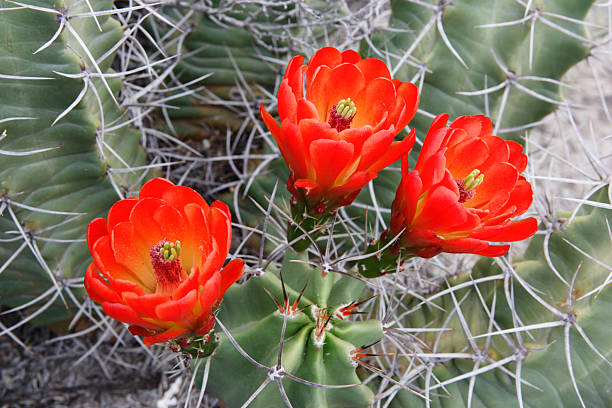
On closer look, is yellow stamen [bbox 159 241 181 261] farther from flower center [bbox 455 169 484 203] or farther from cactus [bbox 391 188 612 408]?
cactus [bbox 391 188 612 408]

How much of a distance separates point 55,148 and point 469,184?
735 millimetres

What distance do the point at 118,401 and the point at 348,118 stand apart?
1035 mm

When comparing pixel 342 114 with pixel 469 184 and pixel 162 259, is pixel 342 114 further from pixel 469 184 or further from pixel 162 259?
pixel 162 259

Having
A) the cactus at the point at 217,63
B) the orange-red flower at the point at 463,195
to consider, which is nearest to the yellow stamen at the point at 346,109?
the orange-red flower at the point at 463,195

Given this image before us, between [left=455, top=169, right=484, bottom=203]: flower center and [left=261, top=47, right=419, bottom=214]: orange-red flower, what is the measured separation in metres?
0.09

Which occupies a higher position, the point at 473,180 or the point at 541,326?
the point at 473,180

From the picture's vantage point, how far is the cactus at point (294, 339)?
0.77 meters

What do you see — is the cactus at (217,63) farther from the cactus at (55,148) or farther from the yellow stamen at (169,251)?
the yellow stamen at (169,251)

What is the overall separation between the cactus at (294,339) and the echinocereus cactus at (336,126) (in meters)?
0.11

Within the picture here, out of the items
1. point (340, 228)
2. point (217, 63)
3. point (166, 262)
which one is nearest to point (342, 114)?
point (166, 262)

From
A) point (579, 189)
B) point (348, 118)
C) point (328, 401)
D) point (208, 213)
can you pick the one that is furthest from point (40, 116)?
point (579, 189)

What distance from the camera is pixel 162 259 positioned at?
682 mm

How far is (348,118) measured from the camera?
72 centimetres

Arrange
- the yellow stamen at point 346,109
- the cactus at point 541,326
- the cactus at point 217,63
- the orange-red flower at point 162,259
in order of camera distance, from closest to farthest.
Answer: the orange-red flower at point 162,259 → the yellow stamen at point 346,109 → the cactus at point 541,326 → the cactus at point 217,63
